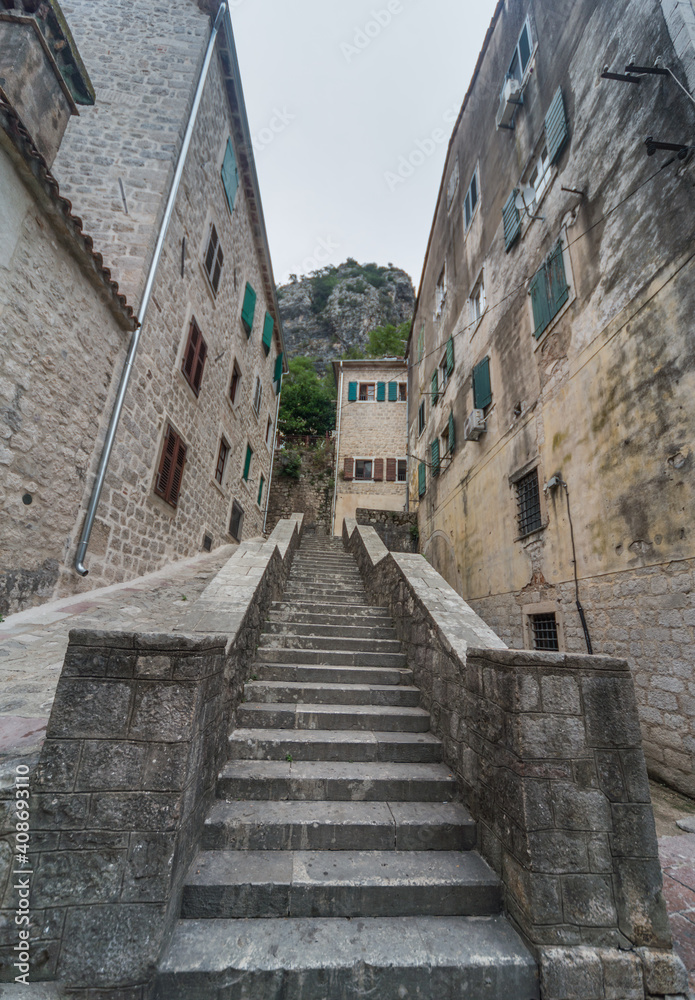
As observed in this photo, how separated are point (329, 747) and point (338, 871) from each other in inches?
34.2

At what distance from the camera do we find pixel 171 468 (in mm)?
7957

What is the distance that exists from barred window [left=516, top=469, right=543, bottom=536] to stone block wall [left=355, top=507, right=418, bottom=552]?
23.4ft

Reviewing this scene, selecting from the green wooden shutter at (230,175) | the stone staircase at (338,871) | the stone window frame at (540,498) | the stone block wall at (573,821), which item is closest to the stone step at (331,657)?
the stone staircase at (338,871)

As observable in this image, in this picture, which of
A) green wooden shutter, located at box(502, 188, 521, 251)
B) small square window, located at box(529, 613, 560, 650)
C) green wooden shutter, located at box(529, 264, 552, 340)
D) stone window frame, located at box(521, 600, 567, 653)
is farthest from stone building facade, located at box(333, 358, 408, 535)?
small square window, located at box(529, 613, 560, 650)

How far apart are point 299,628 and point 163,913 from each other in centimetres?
310

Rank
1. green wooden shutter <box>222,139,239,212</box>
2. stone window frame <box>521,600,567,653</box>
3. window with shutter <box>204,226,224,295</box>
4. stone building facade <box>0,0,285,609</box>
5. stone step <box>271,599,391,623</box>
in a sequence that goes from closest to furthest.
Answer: stone step <box>271,599,391,623</box>, stone window frame <box>521,600,567,653</box>, stone building facade <box>0,0,285,609</box>, window with shutter <box>204,226,224,295</box>, green wooden shutter <box>222,139,239,212</box>

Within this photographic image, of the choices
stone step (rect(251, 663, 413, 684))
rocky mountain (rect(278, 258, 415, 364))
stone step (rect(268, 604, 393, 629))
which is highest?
rocky mountain (rect(278, 258, 415, 364))

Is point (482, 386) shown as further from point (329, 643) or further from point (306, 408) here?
point (306, 408)

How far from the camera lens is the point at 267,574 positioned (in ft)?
16.5

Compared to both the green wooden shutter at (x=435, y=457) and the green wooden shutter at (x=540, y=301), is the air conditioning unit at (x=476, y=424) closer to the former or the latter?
the green wooden shutter at (x=540, y=301)

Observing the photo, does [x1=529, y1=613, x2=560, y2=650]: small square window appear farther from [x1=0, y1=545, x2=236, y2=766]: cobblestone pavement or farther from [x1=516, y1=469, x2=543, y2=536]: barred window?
[x1=0, y1=545, x2=236, y2=766]: cobblestone pavement

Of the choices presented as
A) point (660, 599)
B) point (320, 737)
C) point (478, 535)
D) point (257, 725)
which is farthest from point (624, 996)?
point (478, 535)

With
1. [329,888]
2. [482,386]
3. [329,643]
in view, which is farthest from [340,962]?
[482,386]

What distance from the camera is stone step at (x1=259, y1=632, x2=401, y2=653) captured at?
447 cm
